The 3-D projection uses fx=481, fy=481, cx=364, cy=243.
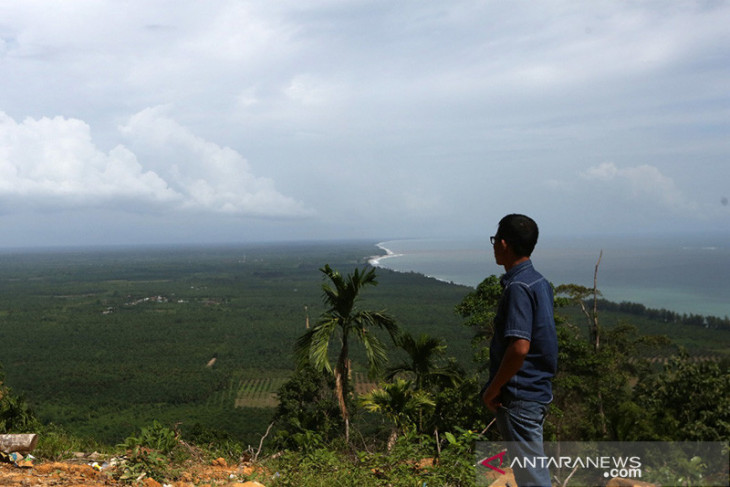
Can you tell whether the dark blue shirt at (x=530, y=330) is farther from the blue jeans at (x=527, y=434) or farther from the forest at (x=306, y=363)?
the forest at (x=306, y=363)

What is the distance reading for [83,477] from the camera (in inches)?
130

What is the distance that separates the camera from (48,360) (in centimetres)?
5356

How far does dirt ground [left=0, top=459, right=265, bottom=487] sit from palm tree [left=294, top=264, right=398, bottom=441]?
1.67m

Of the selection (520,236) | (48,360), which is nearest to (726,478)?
(520,236)

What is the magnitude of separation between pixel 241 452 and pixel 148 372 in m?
51.6

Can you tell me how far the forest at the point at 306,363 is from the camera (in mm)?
5332

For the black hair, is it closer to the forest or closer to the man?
the man

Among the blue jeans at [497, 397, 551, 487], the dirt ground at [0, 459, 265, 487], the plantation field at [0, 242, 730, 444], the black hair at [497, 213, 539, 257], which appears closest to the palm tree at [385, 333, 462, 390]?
the dirt ground at [0, 459, 265, 487]

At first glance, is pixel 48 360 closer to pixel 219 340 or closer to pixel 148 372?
pixel 148 372

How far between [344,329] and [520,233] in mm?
3585

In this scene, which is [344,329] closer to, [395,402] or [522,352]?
[395,402]

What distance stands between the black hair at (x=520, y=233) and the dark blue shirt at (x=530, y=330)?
0.29 feet

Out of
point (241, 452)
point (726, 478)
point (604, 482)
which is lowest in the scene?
point (241, 452)

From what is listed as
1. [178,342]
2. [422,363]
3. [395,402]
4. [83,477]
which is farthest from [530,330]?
[178,342]
